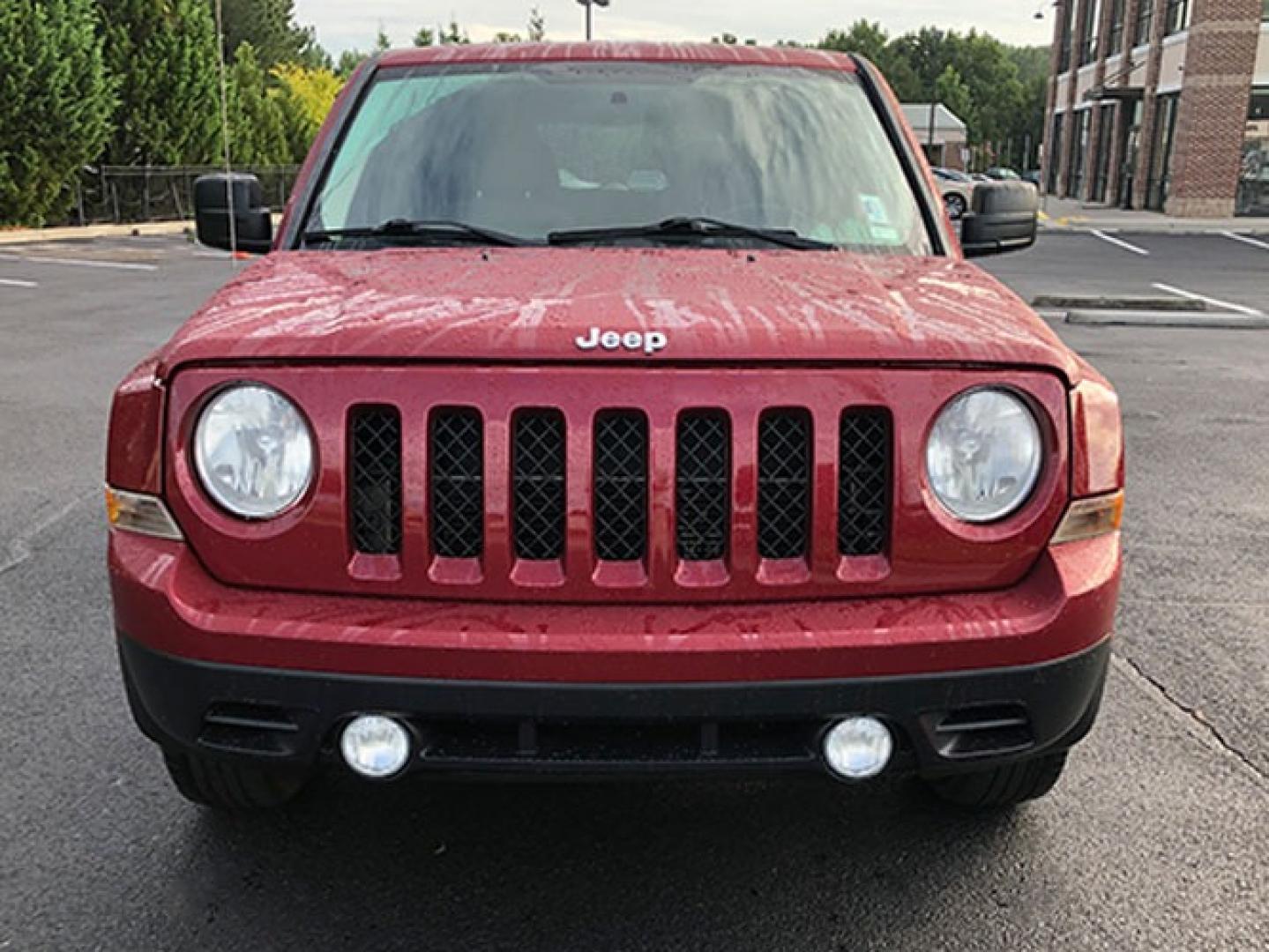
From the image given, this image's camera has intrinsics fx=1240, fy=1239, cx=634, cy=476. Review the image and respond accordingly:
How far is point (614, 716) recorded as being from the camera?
7.05ft

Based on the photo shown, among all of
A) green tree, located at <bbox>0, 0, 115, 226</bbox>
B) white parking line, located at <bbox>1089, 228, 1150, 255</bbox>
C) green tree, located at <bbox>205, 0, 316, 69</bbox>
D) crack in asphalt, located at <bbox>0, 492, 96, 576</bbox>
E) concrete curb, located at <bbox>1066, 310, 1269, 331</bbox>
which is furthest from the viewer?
green tree, located at <bbox>205, 0, 316, 69</bbox>

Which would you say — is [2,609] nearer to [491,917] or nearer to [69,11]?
[491,917]

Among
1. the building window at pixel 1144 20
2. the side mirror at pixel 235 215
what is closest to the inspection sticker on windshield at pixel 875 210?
the side mirror at pixel 235 215

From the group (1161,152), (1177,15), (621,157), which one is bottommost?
(1161,152)

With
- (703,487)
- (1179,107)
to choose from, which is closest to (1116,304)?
(703,487)

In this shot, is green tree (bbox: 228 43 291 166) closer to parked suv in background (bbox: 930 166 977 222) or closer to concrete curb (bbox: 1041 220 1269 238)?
parked suv in background (bbox: 930 166 977 222)

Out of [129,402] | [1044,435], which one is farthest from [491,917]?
[1044,435]

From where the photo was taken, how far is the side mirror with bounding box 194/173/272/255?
13.1 feet

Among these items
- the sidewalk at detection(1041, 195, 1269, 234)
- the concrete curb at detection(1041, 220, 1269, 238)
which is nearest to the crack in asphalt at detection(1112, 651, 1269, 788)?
the concrete curb at detection(1041, 220, 1269, 238)

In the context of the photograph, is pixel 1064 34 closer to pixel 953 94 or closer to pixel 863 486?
pixel 863 486

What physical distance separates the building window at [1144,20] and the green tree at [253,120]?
25.6m

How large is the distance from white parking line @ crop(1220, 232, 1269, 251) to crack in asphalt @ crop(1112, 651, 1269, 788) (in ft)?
75.8

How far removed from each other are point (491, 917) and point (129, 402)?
127 cm

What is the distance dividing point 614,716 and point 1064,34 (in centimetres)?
5181
